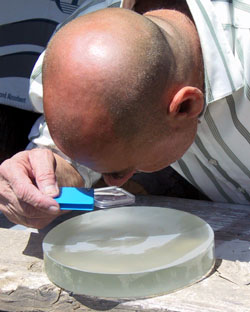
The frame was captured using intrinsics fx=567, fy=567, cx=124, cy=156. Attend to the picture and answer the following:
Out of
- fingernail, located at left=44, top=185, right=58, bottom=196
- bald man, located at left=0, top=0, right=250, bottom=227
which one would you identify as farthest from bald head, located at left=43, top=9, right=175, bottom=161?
fingernail, located at left=44, top=185, right=58, bottom=196

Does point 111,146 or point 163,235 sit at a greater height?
point 111,146

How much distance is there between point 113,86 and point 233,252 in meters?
0.35

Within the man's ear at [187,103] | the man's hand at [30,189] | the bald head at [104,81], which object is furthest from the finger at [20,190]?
the man's ear at [187,103]

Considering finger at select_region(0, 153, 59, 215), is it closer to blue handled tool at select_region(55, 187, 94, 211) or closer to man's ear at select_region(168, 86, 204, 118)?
blue handled tool at select_region(55, 187, 94, 211)

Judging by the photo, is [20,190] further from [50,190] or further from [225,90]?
[225,90]

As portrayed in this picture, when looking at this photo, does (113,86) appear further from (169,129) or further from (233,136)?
(233,136)

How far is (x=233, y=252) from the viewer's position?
90cm

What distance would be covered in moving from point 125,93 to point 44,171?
25 centimetres

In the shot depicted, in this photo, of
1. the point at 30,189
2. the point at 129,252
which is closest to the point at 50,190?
the point at 30,189

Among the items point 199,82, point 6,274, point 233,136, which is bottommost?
point 6,274

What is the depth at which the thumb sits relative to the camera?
2.90 ft

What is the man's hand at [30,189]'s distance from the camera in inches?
34.2

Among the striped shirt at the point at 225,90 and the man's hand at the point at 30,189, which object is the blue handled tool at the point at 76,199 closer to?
the man's hand at the point at 30,189

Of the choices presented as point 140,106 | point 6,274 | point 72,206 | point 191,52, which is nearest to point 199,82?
point 191,52
